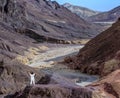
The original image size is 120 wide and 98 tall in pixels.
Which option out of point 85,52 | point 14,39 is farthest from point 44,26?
point 85,52

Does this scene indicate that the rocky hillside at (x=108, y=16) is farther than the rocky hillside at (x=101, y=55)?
Yes

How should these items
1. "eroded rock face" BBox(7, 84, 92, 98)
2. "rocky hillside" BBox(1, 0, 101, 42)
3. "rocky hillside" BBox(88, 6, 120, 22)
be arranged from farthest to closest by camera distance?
"rocky hillside" BBox(88, 6, 120, 22) < "rocky hillside" BBox(1, 0, 101, 42) < "eroded rock face" BBox(7, 84, 92, 98)

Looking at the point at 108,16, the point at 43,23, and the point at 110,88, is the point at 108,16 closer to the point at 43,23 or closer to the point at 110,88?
the point at 43,23

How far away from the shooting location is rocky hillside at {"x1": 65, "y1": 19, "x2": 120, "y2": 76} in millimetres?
36781

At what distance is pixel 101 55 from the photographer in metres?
43.1

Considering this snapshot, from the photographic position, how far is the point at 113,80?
18.9 meters

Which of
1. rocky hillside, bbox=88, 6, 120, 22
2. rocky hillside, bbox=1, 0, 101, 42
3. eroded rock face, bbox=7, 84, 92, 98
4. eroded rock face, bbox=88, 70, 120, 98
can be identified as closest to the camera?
eroded rock face, bbox=7, 84, 92, 98

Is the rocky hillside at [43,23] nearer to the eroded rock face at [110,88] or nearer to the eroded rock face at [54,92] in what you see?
the eroded rock face at [110,88]

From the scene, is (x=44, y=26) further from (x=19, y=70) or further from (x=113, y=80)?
(x=113, y=80)

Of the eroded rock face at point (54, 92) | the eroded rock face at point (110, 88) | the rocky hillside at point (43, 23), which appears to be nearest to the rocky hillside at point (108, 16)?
the rocky hillside at point (43, 23)

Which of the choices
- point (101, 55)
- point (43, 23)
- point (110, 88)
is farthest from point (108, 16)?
point (110, 88)

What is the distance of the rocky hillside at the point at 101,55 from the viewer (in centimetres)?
3678

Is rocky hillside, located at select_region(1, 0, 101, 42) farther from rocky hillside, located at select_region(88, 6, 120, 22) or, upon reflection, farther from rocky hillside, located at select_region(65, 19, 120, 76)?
rocky hillside, located at select_region(88, 6, 120, 22)

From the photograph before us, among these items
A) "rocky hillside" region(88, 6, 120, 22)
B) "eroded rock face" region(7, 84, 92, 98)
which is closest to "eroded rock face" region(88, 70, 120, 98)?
"eroded rock face" region(7, 84, 92, 98)
